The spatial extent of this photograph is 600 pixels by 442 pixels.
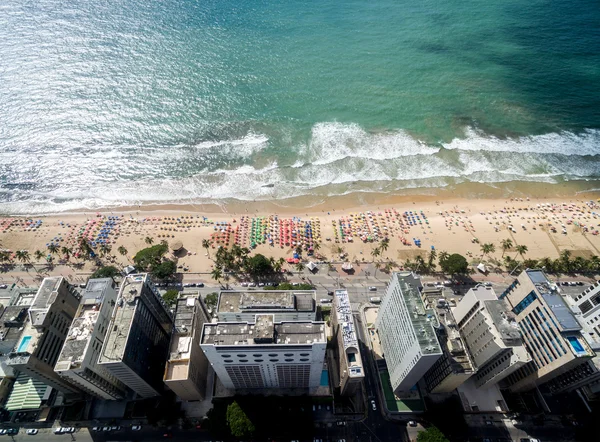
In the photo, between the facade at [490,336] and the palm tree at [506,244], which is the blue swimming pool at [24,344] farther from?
the palm tree at [506,244]

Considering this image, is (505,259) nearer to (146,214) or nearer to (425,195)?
(425,195)

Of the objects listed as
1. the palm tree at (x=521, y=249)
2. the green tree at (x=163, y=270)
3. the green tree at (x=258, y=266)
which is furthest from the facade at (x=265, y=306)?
the palm tree at (x=521, y=249)

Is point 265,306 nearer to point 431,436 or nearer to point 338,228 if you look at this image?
point 431,436

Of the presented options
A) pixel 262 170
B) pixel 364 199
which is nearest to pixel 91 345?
pixel 262 170

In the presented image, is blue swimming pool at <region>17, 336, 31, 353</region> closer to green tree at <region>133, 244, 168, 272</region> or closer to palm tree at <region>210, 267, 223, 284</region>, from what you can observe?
green tree at <region>133, 244, 168, 272</region>

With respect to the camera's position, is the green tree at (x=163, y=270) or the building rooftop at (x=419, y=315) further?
the green tree at (x=163, y=270)

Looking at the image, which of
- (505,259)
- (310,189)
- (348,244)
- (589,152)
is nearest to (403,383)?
(348,244)
